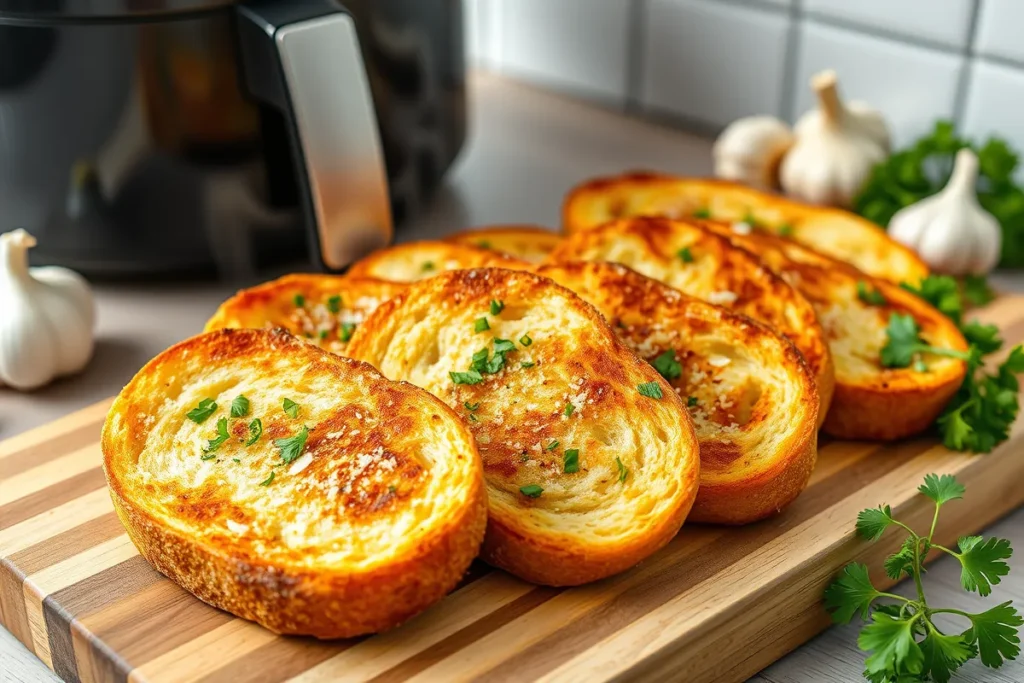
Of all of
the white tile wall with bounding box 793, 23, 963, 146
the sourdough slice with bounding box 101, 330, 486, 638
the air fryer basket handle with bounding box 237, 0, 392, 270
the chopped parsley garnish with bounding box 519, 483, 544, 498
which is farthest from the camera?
the white tile wall with bounding box 793, 23, 963, 146

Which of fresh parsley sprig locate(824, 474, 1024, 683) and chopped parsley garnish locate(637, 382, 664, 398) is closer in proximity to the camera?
fresh parsley sprig locate(824, 474, 1024, 683)

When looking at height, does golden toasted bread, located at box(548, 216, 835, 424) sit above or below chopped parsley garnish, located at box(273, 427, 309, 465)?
above

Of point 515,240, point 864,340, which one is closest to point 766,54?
point 515,240

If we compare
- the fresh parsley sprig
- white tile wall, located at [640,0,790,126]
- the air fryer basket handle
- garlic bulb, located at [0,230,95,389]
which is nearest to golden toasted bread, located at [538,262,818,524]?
the fresh parsley sprig

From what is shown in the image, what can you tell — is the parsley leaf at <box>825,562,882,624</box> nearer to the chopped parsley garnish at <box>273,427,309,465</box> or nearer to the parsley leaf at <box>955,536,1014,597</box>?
the parsley leaf at <box>955,536,1014,597</box>

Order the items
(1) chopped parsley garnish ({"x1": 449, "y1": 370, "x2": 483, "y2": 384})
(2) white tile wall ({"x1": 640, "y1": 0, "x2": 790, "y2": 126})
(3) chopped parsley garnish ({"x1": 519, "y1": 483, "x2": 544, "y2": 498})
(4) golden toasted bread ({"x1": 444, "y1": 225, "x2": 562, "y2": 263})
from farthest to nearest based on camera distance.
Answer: (2) white tile wall ({"x1": 640, "y1": 0, "x2": 790, "y2": 126}) → (4) golden toasted bread ({"x1": 444, "y1": 225, "x2": 562, "y2": 263}) → (1) chopped parsley garnish ({"x1": 449, "y1": 370, "x2": 483, "y2": 384}) → (3) chopped parsley garnish ({"x1": 519, "y1": 483, "x2": 544, "y2": 498})

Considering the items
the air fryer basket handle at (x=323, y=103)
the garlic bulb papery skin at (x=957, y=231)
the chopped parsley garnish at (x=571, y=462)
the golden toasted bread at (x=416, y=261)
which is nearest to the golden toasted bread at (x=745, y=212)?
the garlic bulb papery skin at (x=957, y=231)

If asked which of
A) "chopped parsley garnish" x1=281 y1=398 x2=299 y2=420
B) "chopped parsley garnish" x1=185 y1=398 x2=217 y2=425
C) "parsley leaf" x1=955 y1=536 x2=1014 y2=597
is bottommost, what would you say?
"parsley leaf" x1=955 y1=536 x2=1014 y2=597

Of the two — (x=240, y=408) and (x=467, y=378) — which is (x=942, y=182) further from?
(x=240, y=408)
